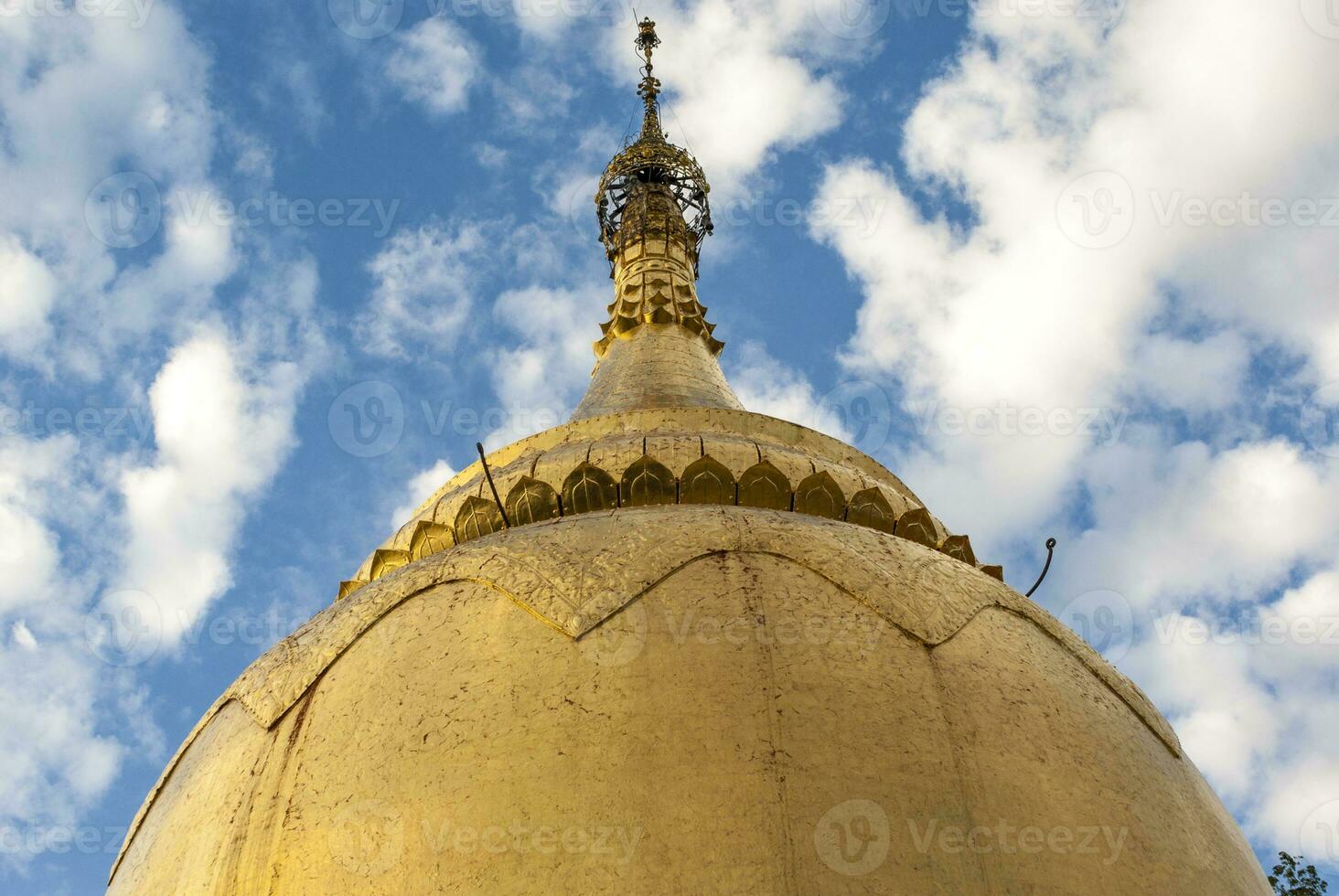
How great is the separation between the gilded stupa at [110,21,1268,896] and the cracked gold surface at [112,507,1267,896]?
0.04 feet

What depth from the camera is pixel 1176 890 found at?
4.27m

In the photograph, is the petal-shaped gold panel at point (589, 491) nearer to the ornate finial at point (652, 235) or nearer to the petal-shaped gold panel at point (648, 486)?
the petal-shaped gold panel at point (648, 486)

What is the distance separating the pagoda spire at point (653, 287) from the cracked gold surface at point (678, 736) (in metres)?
3.63

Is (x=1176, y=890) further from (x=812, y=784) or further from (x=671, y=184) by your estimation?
(x=671, y=184)

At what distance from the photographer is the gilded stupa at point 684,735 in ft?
13.1

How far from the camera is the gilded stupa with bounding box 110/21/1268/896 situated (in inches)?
158

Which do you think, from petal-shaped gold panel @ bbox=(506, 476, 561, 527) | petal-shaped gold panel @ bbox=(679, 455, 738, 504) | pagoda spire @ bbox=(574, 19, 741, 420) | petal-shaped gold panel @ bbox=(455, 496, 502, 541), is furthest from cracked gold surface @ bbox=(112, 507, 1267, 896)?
pagoda spire @ bbox=(574, 19, 741, 420)

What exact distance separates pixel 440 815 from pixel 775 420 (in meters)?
3.84

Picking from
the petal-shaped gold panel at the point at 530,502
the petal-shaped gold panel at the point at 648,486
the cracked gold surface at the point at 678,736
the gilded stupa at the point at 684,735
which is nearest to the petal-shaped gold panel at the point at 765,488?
the gilded stupa at the point at 684,735

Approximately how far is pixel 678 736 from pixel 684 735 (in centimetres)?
2

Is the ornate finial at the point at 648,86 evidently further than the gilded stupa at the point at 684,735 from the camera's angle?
Yes

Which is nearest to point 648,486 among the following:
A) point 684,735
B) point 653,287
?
point 684,735

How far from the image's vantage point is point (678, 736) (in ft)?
14.1

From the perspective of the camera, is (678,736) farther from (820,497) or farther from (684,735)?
(820,497)
